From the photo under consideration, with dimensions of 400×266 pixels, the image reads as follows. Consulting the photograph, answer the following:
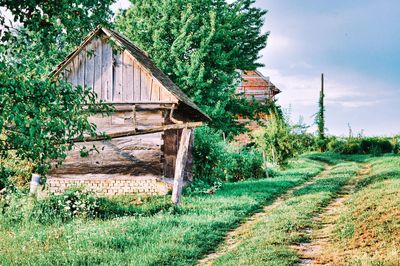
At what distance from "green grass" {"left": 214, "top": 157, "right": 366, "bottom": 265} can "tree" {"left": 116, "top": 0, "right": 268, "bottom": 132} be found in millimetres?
13186

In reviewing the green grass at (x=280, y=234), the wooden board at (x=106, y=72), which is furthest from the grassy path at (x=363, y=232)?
the wooden board at (x=106, y=72)

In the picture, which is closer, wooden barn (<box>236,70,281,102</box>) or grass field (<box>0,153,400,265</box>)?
grass field (<box>0,153,400,265</box>)

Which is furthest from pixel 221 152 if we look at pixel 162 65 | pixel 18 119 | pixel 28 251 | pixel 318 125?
pixel 318 125

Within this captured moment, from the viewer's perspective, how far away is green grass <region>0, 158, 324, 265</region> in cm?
726

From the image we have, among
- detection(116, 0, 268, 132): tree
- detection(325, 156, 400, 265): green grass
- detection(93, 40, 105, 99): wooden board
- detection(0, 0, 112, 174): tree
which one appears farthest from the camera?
detection(116, 0, 268, 132): tree

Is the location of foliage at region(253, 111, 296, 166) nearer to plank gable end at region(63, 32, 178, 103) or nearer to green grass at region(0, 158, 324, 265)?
plank gable end at region(63, 32, 178, 103)

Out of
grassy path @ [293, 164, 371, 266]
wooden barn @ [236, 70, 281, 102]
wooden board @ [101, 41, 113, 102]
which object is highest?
wooden barn @ [236, 70, 281, 102]

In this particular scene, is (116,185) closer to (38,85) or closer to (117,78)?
(117,78)

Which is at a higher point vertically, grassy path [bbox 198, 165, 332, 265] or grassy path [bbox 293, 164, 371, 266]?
grassy path [bbox 293, 164, 371, 266]

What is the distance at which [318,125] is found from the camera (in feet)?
149

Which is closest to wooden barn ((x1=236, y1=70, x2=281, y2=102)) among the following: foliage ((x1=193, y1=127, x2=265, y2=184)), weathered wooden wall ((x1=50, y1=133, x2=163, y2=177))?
foliage ((x1=193, y1=127, x2=265, y2=184))

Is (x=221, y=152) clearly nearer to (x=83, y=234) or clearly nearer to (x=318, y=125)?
(x=83, y=234)

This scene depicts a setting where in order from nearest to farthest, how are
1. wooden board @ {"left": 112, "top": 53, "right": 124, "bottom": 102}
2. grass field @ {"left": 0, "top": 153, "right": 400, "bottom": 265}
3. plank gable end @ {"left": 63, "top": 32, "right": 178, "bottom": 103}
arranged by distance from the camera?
grass field @ {"left": 0, "top": 153, "right": 400, "bottom": 265} → plank gable end @ {"left": 63, "top": 32, "right": 178, "bottom": 103} → wooden board @ {"left": 112, "top": 53, "right": 124, "bottom": 102}

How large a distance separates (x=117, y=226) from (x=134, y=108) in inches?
246
